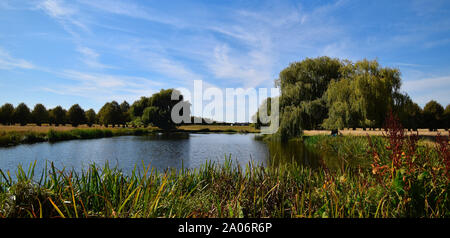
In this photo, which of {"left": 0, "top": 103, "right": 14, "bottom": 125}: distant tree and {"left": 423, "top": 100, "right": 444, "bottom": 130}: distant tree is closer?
{"left": 0, "top": 103, "right": 14, "bottom": 125}: distant tree

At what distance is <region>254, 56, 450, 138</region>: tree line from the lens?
64.5 feet

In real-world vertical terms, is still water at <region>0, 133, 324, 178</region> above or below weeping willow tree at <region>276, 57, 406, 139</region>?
below

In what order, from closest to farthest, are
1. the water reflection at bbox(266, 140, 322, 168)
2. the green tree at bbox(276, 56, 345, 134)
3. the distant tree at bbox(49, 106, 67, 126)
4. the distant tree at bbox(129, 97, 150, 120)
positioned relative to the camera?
1. the water reflection at bbox(266, 140, 322, 168)
2. the green tree at bbox(276, 56, 345, 134)
3. the distant tree at bbox(49, 106, 67, 126)
4. the distant tree at bbox(129, 97, 150, 120)

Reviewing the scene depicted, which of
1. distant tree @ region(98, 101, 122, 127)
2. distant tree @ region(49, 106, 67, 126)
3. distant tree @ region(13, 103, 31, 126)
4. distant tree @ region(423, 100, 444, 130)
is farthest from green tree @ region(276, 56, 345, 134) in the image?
distant tree @ region(49, 106, 67, 126)

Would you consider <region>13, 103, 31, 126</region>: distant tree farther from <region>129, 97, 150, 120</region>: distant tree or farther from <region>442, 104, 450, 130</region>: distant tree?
<region>442, 104, 450, 130</region>: distant tree

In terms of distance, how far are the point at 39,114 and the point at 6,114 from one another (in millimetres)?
7901

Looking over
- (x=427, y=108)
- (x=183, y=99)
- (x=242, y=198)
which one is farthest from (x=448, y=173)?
(x=427, y=108)

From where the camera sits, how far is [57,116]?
1897 inches

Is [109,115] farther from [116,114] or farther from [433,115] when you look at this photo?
[433,115]

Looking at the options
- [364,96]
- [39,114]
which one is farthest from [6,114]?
[364,96]

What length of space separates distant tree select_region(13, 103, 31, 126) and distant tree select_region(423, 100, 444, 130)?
73371 mm

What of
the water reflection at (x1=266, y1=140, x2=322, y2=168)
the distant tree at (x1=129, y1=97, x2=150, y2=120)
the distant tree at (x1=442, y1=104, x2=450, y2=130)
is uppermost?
the distant tree at (x1=129, y1=97, x2=150, y2=120)
